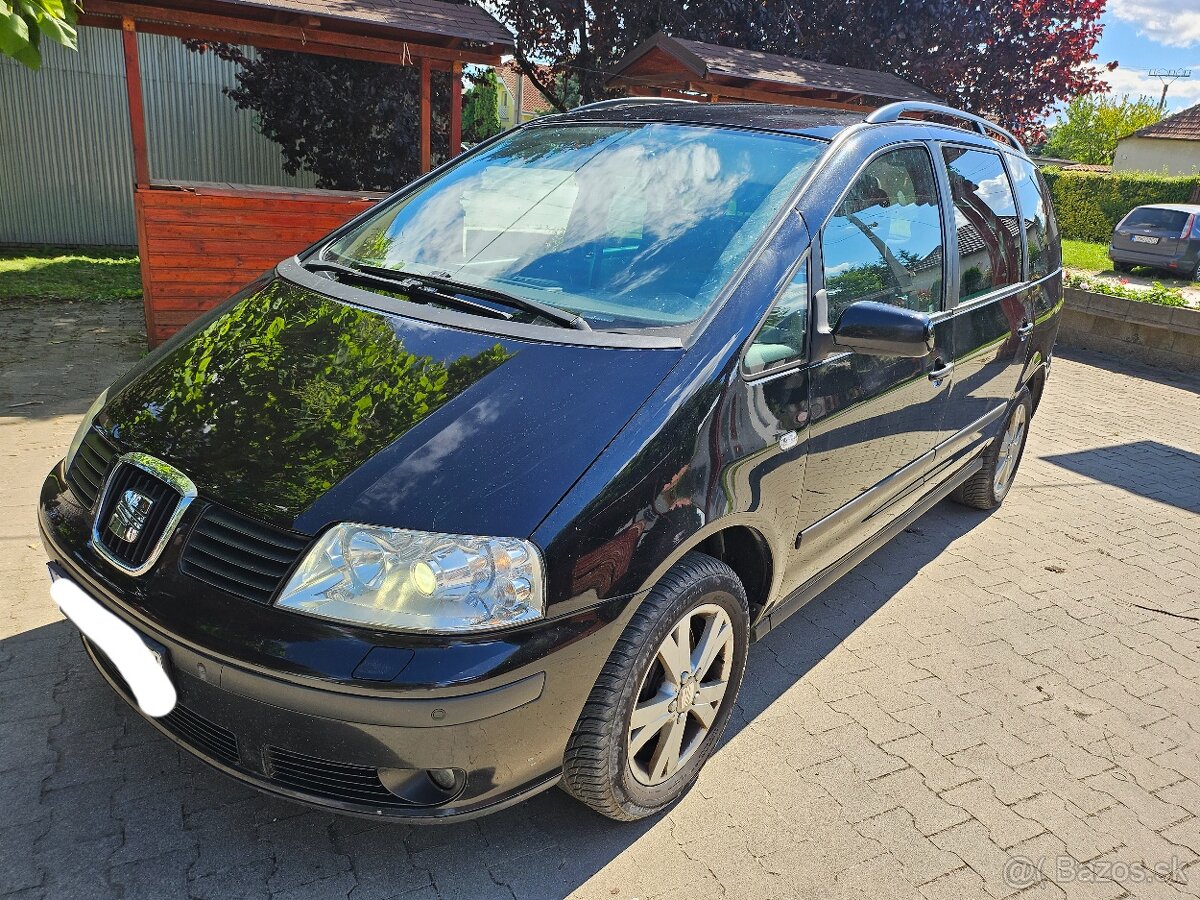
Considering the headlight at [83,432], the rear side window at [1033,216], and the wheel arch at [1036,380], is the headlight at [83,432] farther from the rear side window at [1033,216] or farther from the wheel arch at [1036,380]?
the wheel arch at [1036,380]

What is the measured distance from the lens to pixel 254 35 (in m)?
7.68

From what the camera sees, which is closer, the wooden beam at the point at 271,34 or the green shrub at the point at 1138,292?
the wooden beam at the point at 271,34

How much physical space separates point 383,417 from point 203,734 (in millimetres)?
876

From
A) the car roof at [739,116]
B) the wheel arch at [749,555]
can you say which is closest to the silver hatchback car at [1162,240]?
the car roof at [739,116]

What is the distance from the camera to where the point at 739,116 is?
3.37 metres

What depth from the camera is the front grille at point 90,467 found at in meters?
2.36

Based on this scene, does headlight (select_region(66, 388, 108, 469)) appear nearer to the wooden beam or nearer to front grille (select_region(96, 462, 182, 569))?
front grille (select_region(96, 462, 182, 569))

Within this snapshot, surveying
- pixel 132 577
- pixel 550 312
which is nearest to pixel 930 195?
pixel 550 312

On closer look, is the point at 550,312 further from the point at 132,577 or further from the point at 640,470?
the point at 132,577

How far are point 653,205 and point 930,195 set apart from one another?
1.29m

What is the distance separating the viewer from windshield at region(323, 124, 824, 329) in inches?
106

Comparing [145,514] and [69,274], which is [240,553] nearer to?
[145,514]

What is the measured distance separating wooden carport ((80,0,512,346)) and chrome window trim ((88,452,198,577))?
5.37 m

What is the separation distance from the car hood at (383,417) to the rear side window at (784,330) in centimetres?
29
